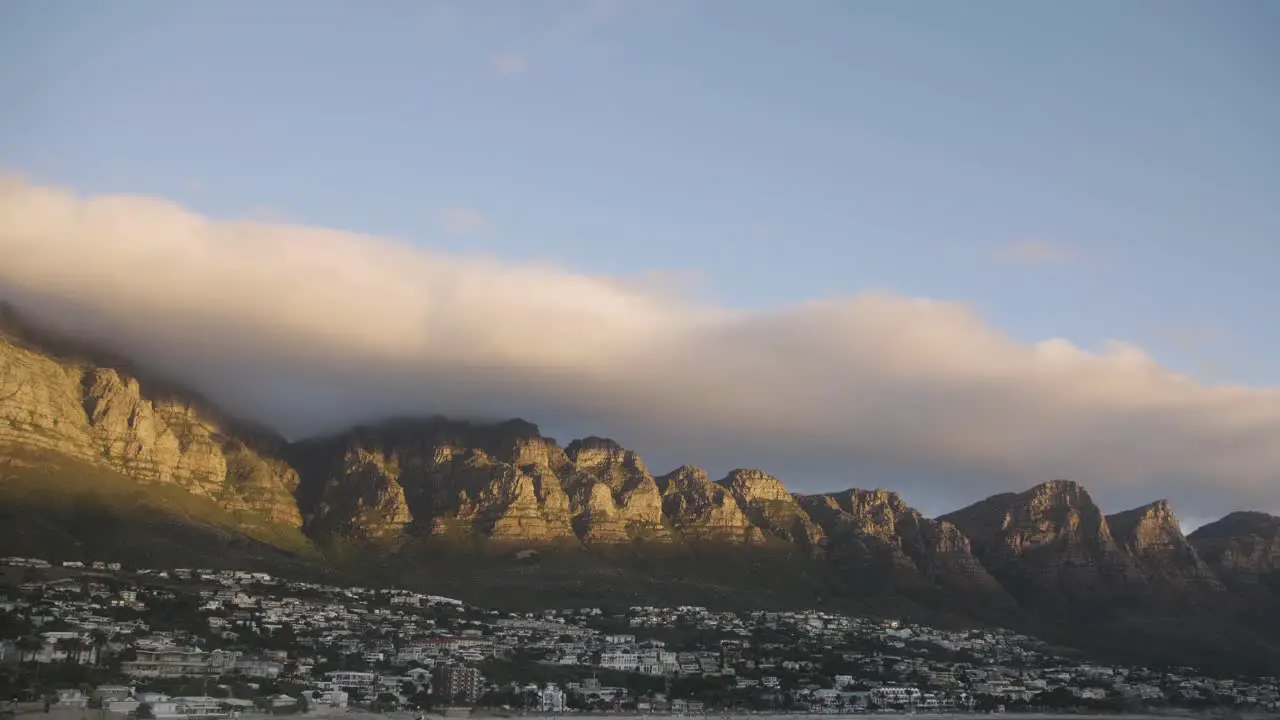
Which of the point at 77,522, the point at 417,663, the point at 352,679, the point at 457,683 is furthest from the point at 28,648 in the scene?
the point at 77,522

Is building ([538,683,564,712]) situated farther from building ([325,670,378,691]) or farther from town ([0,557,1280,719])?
building ([325,670,378,691])

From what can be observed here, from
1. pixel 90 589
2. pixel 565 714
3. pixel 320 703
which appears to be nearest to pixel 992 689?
pixel 565 714

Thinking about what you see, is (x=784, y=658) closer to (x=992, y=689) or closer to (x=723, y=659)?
(x=723, y=659)

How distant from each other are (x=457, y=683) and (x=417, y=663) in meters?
11.3

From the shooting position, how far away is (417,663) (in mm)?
152250

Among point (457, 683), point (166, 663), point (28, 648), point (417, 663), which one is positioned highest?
point (28, 648)

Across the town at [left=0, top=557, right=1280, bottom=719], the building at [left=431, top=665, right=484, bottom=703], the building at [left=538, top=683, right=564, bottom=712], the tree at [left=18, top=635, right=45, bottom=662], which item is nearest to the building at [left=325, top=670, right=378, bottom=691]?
the town at [left=0, top=557, right=1280, bottom=719]

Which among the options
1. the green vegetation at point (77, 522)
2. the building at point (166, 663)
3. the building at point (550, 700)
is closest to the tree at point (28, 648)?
the building at point (166, 663)

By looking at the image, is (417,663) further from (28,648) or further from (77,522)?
(77,522)

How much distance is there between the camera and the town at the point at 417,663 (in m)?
124

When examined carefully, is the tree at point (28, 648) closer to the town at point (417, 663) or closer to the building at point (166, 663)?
the town at point (417, 663)

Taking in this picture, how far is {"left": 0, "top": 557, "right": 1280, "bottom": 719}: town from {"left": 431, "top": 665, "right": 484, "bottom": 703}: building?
0.85ft

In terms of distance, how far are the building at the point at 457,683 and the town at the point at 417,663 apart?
0.85 feet

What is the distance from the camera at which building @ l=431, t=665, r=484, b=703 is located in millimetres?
140625
